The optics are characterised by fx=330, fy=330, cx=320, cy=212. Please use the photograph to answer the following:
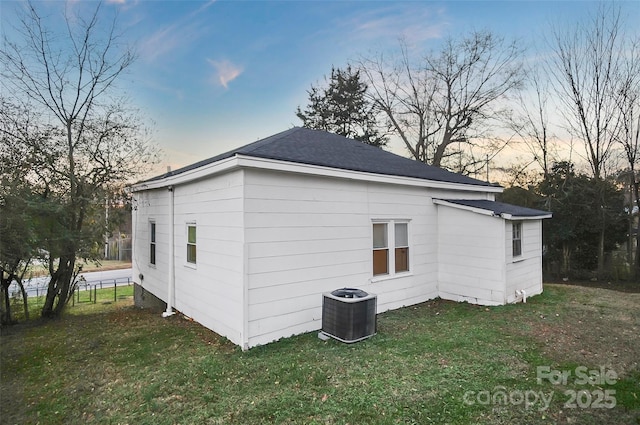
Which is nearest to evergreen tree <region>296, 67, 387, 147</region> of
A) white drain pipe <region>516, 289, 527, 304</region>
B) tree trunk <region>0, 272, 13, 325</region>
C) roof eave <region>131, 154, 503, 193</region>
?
roof eave <region>131, 154, 503, 193</region>

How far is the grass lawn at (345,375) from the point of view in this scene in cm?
327

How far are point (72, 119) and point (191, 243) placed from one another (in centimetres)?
445

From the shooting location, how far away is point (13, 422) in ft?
10.9

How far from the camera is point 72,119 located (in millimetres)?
7855

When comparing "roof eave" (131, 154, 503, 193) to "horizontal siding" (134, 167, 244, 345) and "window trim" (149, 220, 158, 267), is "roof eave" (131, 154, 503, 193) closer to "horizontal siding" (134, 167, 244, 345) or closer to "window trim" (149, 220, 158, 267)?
"horizontal siding" (134, 167, 244, 345)

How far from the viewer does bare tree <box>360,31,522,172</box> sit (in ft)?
61.4

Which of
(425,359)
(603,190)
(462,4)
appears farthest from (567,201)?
(425,359)

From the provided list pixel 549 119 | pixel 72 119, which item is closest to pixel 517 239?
pixel 549 119

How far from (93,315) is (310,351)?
653 cm

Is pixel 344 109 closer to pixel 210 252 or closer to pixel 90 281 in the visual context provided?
pixel 90 281

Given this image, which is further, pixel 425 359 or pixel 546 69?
pixel 546 69

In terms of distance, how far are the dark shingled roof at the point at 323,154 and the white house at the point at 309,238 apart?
2.1 inches

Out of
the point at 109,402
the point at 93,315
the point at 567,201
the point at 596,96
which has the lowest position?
the point at 93,315

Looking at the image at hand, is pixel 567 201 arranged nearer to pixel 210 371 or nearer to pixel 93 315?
pixel 210 371
